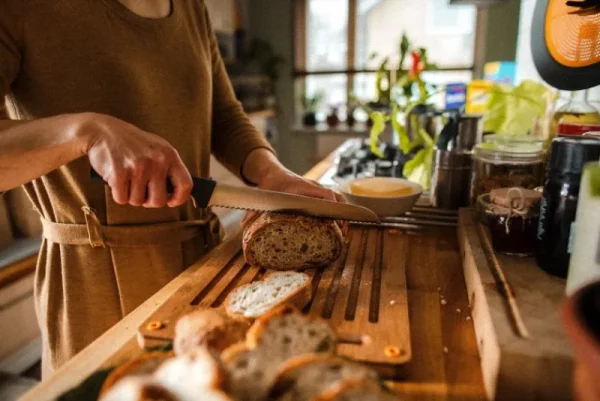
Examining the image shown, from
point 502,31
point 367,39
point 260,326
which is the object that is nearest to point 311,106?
point 367,39

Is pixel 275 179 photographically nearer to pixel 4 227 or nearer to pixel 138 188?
pixel 138 188

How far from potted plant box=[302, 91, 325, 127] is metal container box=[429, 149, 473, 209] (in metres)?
3.27

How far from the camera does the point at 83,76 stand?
88cm

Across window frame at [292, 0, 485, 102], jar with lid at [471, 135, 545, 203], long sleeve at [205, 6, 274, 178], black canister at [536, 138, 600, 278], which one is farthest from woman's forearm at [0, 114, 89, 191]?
window frame at [292, 0, 485, 102]

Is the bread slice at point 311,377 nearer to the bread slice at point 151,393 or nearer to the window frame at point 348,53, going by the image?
the bread slice at point 151,393

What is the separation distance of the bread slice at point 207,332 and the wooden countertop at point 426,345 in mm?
113

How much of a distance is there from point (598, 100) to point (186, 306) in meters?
1.09

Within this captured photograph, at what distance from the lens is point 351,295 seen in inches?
30.3

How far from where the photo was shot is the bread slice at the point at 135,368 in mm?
495

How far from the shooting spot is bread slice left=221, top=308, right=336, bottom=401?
0.47 m

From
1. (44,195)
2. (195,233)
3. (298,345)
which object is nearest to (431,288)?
(298,345)

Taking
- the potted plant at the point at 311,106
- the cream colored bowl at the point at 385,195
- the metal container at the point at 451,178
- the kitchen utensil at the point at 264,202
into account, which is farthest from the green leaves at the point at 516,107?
the potted plant at the point at 311,106

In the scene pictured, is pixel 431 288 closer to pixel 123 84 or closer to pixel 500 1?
pixel 123 84

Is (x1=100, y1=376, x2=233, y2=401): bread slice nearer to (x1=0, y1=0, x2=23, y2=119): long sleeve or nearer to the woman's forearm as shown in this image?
the woman's forearm
